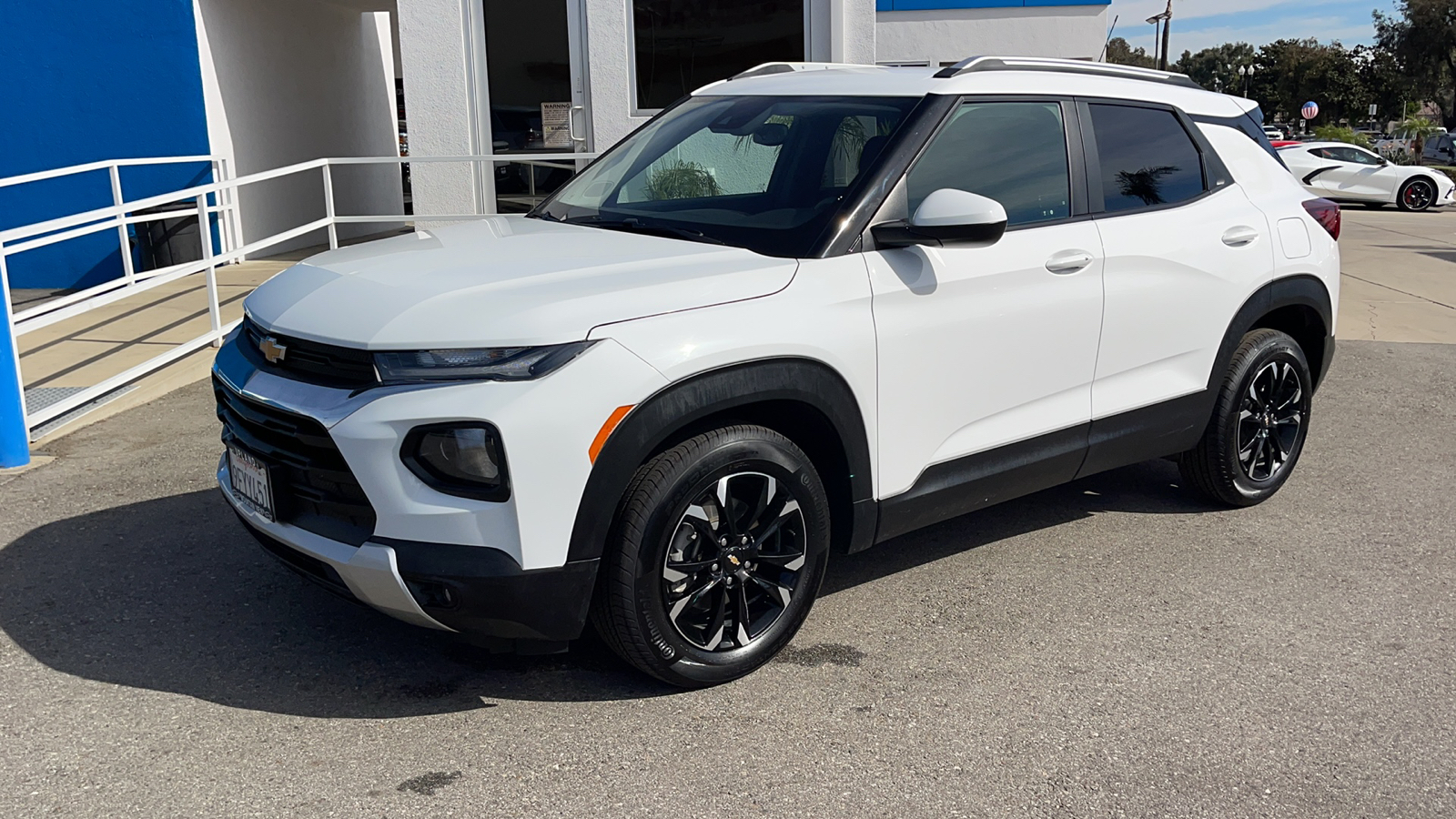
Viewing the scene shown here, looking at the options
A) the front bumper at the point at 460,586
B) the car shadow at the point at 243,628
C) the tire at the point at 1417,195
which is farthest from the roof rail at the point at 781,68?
the tire at the point at 1417,195

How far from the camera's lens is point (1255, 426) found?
5129 mm

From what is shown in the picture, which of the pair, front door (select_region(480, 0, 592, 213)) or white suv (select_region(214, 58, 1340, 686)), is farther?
front door (select_region(480, 0, 592, 213))

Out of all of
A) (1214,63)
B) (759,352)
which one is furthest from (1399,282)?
(1214,63)

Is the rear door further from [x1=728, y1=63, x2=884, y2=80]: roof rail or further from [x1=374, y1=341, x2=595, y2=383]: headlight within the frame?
[x1=374, y1=341, x2=595, y2=383]: headlight

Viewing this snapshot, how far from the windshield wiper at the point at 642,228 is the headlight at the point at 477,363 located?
0.88 metres

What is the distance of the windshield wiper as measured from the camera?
3.81m

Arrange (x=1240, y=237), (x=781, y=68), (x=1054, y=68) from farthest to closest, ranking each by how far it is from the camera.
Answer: (x=781, y=68), (x=1240, y=237), (x=1054, y=68)

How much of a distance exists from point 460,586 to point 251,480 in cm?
86

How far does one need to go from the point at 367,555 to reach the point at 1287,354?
396 centimetres

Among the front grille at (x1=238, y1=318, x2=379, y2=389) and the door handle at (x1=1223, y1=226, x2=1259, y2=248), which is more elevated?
the door handle at (x1=1223, y1=226, x2=1259, y2=248)

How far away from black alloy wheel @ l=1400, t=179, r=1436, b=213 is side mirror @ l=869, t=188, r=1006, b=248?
25919 millimetres

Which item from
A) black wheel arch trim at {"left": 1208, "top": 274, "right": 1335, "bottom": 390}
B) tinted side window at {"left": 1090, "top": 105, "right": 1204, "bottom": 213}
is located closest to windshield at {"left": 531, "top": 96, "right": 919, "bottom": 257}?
tinted side window at {"left": 1090, "top": 105, "right": 1204, "bottom": 213}

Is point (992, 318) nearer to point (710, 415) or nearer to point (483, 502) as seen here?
point (710, 415)

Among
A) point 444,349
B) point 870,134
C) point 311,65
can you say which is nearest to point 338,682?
point 444,349
